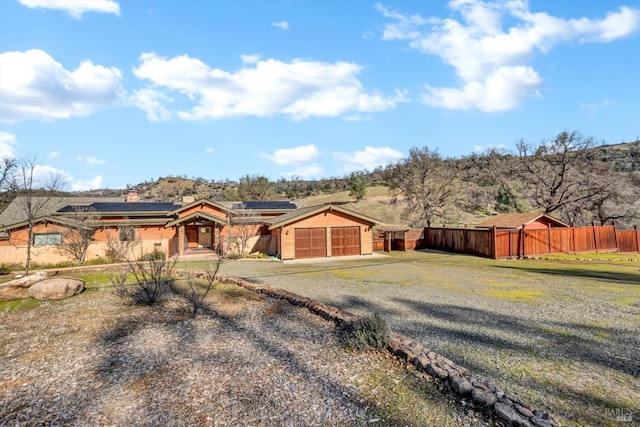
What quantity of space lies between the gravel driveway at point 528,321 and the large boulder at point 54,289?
6047 millimetres

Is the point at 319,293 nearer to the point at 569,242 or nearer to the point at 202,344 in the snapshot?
the point at 202,344

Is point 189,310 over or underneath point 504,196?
underneath

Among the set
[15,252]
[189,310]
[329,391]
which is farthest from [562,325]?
[15,252]

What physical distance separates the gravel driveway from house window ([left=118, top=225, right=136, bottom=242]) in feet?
41.0

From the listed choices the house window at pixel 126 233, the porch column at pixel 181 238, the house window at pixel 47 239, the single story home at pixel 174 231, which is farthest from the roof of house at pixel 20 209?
the porch column at pixel 181 238

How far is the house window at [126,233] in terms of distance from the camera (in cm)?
2234

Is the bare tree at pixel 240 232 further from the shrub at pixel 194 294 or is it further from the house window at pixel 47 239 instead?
the house window at pixel 47 239

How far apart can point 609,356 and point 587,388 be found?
1.58m

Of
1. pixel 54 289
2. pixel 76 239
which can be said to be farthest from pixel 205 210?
pixel 54 289

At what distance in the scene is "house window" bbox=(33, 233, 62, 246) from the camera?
2047 cm

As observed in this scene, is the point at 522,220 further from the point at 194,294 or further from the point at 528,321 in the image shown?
the point at 194,294

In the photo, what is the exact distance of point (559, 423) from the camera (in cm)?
340

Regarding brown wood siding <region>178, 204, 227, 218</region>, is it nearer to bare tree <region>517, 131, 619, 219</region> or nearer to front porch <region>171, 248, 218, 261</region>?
front porch <region>171, 248, 218, 261</region>

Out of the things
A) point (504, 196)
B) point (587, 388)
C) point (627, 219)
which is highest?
point (504, 196)
